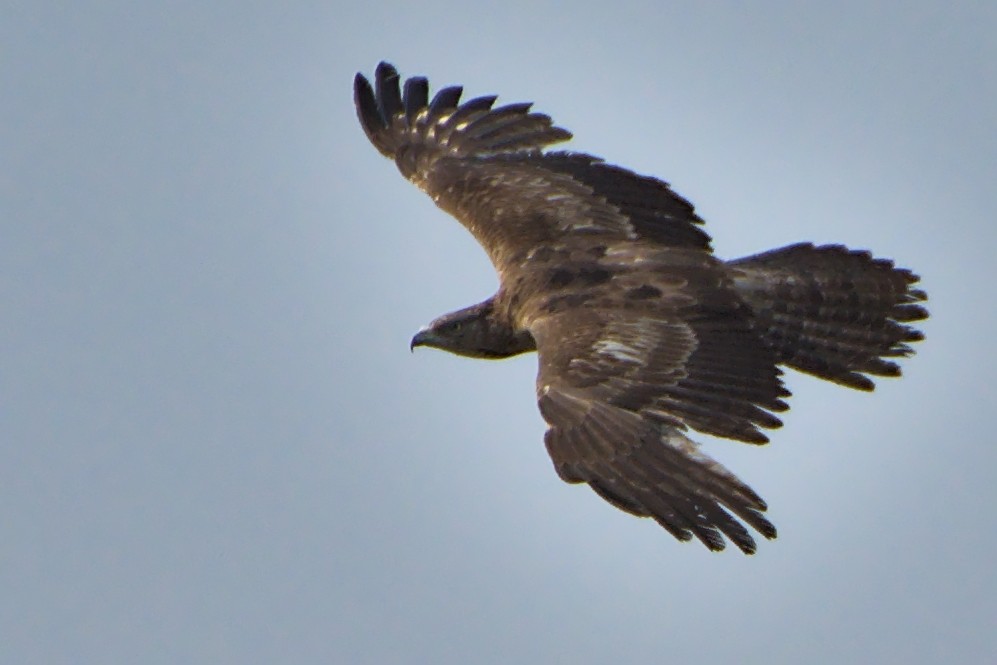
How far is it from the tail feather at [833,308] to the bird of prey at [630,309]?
0.4 inches

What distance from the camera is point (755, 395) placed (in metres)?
13.0

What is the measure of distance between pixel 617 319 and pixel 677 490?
209cm

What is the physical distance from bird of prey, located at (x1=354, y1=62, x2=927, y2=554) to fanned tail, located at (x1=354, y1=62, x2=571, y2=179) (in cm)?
2

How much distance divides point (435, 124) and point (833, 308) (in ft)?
13.0

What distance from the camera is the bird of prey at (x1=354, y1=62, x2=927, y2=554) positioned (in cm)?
1243

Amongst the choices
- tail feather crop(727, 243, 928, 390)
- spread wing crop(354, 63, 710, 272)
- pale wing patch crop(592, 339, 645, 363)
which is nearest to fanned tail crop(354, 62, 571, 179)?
spread wing crop(354, 63, 710, 272)

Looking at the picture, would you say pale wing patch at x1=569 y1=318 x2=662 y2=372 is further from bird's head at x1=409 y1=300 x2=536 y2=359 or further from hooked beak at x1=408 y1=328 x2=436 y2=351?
hooked beak at x1=408 y1=328 x2=436 y2=351

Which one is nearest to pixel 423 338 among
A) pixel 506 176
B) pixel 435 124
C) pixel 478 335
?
pixel 478 335

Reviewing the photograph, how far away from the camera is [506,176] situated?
52.8 ft

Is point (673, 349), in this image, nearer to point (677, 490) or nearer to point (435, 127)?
point (677, 490)

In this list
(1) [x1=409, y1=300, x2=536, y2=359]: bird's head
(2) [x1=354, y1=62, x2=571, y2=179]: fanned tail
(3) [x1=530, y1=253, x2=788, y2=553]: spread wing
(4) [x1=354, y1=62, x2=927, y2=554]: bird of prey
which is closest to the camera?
(3) [x1=530, y1=253, x2=788, y2=553]: spread wing

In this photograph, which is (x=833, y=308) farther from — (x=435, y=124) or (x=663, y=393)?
(x=435, y=124)

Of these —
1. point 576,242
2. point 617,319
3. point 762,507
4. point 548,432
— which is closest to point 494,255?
point 576,242

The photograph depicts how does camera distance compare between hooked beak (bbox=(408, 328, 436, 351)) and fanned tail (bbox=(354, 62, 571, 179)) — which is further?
fanned tail (bbox=(354, 62, 571, 179))
